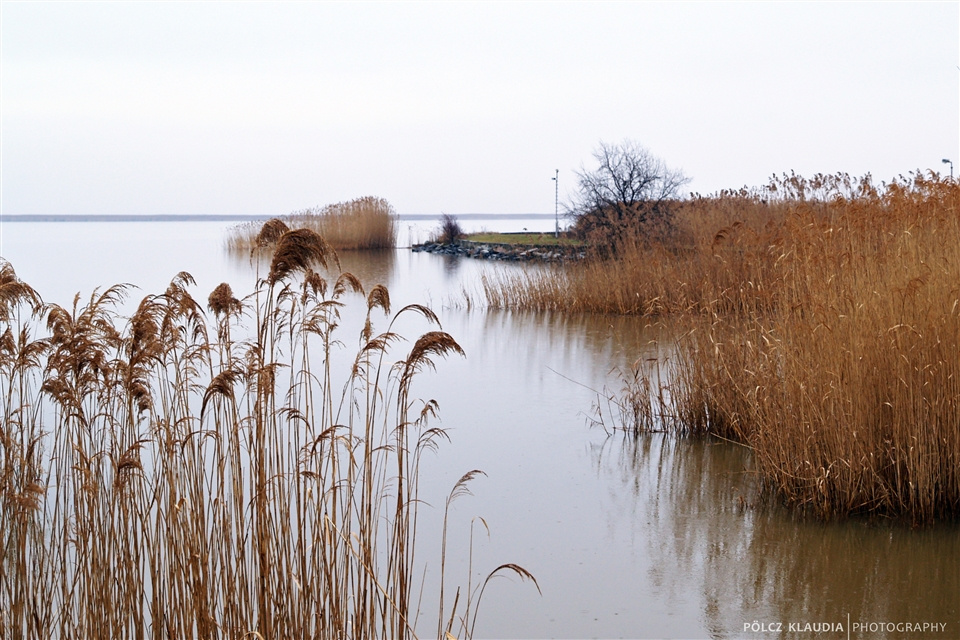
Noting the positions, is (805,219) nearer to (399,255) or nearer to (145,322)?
(145,322)

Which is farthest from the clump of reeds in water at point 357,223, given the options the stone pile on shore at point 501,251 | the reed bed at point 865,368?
the reed bed at point 865,368

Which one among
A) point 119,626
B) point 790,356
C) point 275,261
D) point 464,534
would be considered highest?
point 275,261

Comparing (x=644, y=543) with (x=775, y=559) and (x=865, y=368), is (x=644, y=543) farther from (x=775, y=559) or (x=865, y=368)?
(x=865, y=368)

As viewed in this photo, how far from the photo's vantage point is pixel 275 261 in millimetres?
2395

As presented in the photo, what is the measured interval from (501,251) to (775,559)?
20.4m

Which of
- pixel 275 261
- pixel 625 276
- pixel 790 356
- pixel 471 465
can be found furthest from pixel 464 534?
pixel 625 276

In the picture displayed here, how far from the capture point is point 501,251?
23.9 m

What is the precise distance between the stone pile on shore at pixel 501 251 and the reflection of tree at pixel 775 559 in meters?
10.8

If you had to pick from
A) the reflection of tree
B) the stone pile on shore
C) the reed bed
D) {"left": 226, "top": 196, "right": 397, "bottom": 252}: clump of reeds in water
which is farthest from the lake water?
{"left": 226, "top": 196, "right": 397, "bottom": 252}: clump of reeds in water

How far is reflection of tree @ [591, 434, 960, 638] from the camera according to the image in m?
3.29

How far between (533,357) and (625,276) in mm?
Answer: 2819

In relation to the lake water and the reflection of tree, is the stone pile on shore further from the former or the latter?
the reflection of tree

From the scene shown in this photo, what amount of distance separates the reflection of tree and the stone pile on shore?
1082cm

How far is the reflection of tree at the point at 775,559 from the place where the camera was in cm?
329
